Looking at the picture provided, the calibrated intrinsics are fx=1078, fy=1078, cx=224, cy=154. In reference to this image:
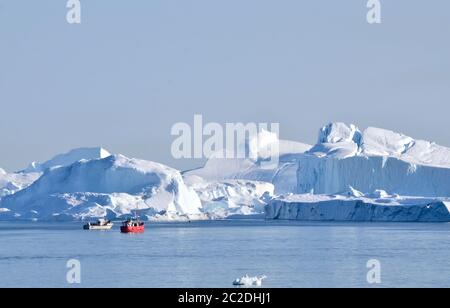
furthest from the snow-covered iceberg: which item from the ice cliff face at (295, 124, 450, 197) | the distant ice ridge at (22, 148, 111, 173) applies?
the ice cliff face at (295, 124, 450, 197)

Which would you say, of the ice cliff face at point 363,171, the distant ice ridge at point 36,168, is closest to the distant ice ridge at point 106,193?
the ice cliff face at point 363,171

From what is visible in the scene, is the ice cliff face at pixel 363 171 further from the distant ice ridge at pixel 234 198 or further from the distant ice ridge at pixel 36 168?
the distant ice ridge at pixel 36 168

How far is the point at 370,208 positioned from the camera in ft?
309

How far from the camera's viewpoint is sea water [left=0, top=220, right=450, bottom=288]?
3584cm

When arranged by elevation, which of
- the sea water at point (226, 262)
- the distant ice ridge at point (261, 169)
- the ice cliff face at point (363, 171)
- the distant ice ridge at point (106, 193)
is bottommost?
the distant ice ridge at point (261, 169)

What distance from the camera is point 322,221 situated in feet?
340

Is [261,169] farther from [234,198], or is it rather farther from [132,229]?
[132,229]

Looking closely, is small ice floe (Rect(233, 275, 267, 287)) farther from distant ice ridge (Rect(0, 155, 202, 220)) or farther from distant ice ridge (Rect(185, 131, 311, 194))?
distant ice ridge (Rect(185, 131, 311, 194))

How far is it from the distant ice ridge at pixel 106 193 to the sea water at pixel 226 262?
4930 centimetres

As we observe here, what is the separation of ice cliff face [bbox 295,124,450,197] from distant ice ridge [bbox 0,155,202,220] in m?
14.0

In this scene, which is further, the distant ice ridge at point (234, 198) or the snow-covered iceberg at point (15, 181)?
the snow-covered iceberg at point (15, 181)

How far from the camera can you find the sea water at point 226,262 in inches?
1411

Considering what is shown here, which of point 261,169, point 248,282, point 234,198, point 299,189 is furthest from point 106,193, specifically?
point 248,282
